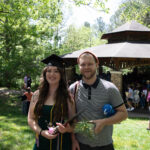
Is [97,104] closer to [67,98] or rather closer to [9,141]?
[67,98]

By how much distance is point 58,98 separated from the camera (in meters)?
2.40

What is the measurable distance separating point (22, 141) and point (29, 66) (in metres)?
11.5

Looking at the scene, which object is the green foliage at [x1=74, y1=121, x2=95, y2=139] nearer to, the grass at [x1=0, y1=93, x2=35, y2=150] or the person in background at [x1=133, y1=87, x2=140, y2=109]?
the grass at [x1=0, y1=93, x2=35, y2=150]

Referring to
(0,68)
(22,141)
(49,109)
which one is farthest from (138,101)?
(49,109)

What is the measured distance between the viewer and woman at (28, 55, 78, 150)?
→ 2332 millimetres

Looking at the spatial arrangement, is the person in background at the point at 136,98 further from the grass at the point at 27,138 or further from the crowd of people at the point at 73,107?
the crowd of people at the point at 73,107

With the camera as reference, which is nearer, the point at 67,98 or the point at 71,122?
→ the point at 71,122

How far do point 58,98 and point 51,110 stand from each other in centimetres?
18

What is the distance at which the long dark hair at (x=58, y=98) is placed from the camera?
233 cm

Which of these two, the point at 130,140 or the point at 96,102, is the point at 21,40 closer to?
the point at 130,140

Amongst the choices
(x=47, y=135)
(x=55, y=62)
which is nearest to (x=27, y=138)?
(x=47, y=135)

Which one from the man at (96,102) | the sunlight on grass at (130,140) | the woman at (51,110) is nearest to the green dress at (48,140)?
the woman at (51,110)

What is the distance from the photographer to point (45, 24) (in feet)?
57.1

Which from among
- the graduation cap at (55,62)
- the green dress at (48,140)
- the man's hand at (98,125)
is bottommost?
the green dress at (48,140)
